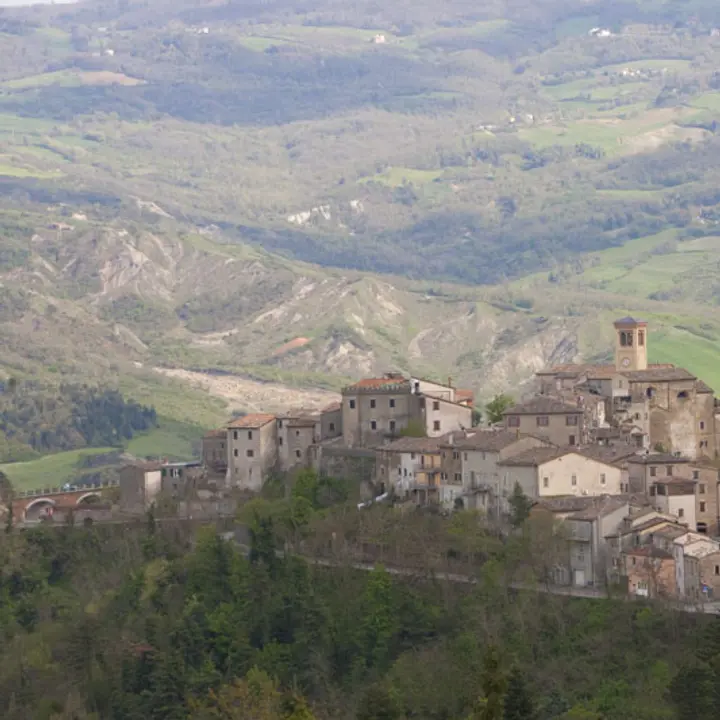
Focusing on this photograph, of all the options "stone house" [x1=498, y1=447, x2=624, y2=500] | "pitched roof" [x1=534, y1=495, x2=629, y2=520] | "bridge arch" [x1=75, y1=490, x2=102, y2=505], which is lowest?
"pitched roof" [x1=534, y1=495, x2=629, y2=520]

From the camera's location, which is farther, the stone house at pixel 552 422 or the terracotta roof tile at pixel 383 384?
the terracotta roof tile at pixel 383 384

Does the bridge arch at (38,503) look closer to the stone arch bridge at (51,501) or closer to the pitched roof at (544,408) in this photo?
the stone arch bridge at (51,501)

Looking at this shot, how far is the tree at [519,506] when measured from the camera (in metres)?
82.8

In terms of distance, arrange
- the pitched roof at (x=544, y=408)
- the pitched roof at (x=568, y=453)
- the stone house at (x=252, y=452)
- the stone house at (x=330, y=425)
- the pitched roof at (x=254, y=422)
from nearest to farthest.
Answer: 1. the pitched roof at (x=568, y=453)
2. the pitched roof at (x=544, y=408)
3. the stone house at (x=330, y=425)
4. the stone house at (x=252, y=452)
5. the pitched roof at (x=254, y=422)

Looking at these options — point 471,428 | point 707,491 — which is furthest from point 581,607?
point 471,428

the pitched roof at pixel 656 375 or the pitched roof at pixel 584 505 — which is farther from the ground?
the pitched roof at pixel 656 375

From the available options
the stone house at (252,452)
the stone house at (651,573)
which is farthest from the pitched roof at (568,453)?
the stone house at (252,452)

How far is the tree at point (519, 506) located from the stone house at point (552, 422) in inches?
187

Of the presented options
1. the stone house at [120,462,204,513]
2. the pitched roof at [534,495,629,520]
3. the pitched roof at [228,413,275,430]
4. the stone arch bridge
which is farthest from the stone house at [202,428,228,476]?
the pitched roof at [534,495,629,520]

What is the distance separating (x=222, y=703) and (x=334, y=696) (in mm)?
4283

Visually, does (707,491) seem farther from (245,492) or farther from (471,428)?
(245,492)

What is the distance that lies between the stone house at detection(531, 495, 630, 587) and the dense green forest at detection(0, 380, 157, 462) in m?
89.6

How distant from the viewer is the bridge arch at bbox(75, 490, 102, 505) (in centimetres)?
10738

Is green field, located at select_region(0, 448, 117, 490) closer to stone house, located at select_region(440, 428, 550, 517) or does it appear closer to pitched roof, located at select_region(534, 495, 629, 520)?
stone house, located at select_region(440, 428, 550, 517)
